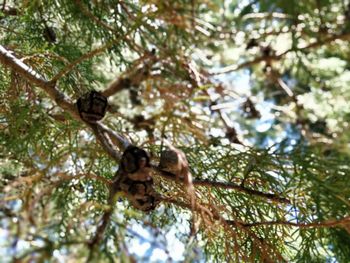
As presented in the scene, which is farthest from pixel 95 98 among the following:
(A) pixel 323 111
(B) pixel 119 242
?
(A) pixel 323 111

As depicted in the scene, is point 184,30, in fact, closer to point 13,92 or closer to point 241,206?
point 241,206

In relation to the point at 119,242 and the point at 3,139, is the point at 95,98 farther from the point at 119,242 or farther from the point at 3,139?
the point at 3,139

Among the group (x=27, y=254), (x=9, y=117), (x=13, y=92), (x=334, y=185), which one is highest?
(x=13, y=92)

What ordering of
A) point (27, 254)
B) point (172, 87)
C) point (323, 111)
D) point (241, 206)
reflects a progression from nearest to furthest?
point (27, 254) < point (172, 87) < point (241, 206) < point (323, 111)

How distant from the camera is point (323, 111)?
208 inches

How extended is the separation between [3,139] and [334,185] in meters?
1.11

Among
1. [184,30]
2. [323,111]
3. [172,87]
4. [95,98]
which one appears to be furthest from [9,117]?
[323,111]

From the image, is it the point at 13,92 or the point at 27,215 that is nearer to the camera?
the point at 27,215

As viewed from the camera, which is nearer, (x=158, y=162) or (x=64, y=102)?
(x=64, y=102)

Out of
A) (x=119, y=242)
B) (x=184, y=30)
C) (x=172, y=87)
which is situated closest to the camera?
(x=119, y=242)

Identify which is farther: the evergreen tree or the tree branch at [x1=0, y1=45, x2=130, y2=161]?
the tree branch at [x1=0, y1=45, x2=130, y2=161]

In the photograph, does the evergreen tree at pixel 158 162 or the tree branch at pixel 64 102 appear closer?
the evergreen tree at pixel 158 162

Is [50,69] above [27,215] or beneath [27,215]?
above

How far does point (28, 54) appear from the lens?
186 cm
